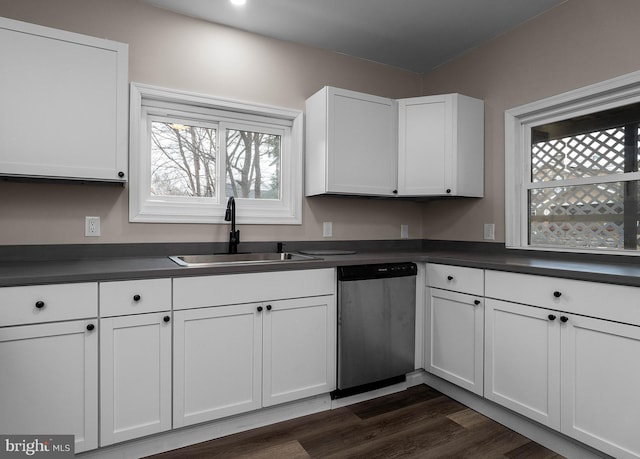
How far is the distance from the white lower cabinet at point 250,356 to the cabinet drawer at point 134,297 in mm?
116

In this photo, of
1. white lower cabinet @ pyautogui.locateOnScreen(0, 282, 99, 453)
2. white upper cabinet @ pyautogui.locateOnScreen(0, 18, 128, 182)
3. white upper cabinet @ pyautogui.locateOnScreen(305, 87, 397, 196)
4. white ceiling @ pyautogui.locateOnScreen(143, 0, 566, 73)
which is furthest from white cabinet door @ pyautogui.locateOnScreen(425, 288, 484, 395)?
white upper cabinet @ pyautogui.locateOnScreen(0, 18, 128, 182)

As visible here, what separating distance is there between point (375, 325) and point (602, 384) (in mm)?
1131

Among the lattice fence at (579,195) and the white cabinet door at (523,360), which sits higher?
the lattice fence at (579,195)

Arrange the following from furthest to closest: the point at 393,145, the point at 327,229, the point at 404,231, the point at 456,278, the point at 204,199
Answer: the point at 404,231, the point at 327,229, the point at 393,145, the point at 204,199, the point at 456,278

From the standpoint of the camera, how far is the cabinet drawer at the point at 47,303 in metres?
1.49

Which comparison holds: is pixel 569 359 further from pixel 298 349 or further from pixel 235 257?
pixel 235 257

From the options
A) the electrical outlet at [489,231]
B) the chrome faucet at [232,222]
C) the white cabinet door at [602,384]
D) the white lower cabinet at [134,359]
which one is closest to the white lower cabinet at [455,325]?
the white cabinet door at [602,384]

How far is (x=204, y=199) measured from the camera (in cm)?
258

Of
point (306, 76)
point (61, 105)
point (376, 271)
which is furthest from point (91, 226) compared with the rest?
point (306, 76)

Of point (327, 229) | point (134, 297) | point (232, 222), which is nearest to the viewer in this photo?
point (134, 297)

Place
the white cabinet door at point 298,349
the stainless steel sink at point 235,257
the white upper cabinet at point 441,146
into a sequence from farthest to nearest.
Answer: the white upper cabinet at point 441,146 → the stainless steel sink at point 235,257 → the white cabinet door at point 298,349

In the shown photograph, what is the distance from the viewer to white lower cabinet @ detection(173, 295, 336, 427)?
6.02 feet

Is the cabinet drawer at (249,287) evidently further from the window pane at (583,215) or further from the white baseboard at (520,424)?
the window pane at (583,215)

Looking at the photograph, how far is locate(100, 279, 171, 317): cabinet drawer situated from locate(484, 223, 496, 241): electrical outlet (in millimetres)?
2264
